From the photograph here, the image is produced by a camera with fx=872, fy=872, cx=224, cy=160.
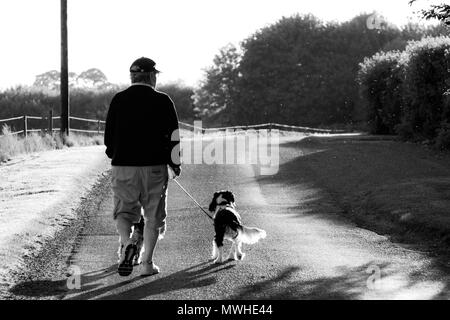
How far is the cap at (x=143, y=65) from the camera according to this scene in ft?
32.5

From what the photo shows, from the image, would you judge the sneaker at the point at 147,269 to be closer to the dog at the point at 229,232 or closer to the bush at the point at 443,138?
the dog at the point at 229,232

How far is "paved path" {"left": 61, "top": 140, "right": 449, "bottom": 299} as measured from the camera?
923 cm

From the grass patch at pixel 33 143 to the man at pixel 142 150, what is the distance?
18.9 metres

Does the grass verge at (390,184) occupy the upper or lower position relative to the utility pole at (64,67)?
lower

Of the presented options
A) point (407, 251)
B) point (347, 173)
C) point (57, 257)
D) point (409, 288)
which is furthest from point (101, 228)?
point (347, 173)

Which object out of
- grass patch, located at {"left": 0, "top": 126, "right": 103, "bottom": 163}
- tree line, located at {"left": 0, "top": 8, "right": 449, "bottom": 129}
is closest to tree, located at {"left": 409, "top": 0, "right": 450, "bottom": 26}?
grass patch, located at {"left": 0, "top": 126, "right": 103, "bottom": 163}

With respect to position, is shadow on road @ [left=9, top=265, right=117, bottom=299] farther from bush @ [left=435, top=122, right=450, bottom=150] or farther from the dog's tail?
bush @ [left=435, top=122, right=450, bottom=150]

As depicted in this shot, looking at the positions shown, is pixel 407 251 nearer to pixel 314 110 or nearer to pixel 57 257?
pixel 57 257

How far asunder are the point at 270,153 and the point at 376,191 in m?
11.4

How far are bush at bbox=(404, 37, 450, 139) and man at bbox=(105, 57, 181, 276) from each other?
2028 cm

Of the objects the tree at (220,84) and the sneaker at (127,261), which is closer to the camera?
the sneaker at (127,261)

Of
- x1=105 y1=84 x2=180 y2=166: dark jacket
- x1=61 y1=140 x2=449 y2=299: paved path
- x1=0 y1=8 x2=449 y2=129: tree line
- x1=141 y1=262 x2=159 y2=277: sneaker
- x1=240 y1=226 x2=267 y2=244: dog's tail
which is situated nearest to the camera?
x1=61 y1=140 x2=449 y2=299: paved path

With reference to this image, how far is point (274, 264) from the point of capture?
1102cm

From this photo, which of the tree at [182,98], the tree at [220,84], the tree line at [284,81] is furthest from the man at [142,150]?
the tree at [182,98]
